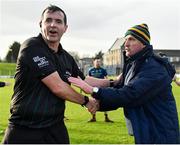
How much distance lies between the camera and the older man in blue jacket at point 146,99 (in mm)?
4281

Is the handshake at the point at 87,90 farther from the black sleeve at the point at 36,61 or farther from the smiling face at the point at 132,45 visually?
the smiling face at the point at 132,45

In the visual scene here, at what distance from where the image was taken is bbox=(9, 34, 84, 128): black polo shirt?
422 centimetres

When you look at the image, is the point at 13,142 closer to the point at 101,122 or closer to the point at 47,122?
the point at 47,122

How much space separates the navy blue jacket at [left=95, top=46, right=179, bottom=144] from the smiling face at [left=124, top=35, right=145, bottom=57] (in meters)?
0.15

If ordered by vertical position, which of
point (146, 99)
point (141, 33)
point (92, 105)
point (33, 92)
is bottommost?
point (92, 105)

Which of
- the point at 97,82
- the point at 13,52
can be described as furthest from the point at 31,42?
the point at 13,52

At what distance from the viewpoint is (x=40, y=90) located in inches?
167

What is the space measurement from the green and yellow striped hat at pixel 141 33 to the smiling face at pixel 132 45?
39 mm

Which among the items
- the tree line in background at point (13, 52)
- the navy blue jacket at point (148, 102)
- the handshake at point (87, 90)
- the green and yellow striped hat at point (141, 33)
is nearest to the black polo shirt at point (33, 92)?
the handshake at point (87, 90)

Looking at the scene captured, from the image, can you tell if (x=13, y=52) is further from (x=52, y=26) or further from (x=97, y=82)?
(x=52, y=26)

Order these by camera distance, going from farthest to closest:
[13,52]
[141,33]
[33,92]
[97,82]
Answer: [13,52]
[97,82]
[141,33]
[33,92]

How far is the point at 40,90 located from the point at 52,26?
0.72 meters

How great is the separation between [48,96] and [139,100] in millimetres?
972

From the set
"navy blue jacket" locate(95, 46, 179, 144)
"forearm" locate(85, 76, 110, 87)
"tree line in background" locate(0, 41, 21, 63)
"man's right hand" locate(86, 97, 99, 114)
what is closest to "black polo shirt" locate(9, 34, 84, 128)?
"man's right hand" locate(86, 97, 99, 114)
